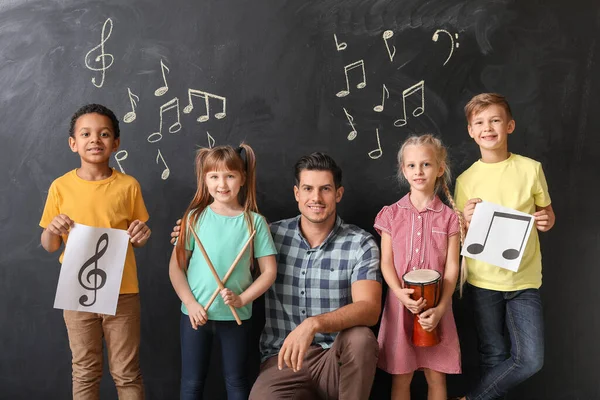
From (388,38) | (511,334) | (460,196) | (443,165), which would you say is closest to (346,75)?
(388,38)

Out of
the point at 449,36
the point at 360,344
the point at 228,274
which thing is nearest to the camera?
the point at 360,344

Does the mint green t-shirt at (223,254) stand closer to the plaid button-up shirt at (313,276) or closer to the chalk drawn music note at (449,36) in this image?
the plaid button-up shirt at (313,276)

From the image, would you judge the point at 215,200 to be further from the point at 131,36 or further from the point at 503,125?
the point at 503,125

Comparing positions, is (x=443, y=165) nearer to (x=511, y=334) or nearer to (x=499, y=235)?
(x=499, y=235)

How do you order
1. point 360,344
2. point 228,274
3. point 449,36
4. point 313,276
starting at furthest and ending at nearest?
point 449,36
point 313,276
point 228,274
point 360,344

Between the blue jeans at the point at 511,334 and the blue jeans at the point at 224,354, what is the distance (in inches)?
37.7

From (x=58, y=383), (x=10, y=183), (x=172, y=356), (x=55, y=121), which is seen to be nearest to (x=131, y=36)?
(x=55, y=121)

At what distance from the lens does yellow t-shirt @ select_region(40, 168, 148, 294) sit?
223 cm

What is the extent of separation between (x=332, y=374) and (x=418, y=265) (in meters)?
0.54

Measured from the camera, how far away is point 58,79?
257 centimetres

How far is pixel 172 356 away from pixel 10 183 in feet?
3.60

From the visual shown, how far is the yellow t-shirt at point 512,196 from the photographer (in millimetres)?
2215

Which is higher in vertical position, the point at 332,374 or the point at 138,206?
the point at 138,206

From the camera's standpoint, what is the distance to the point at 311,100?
8.37 ft
